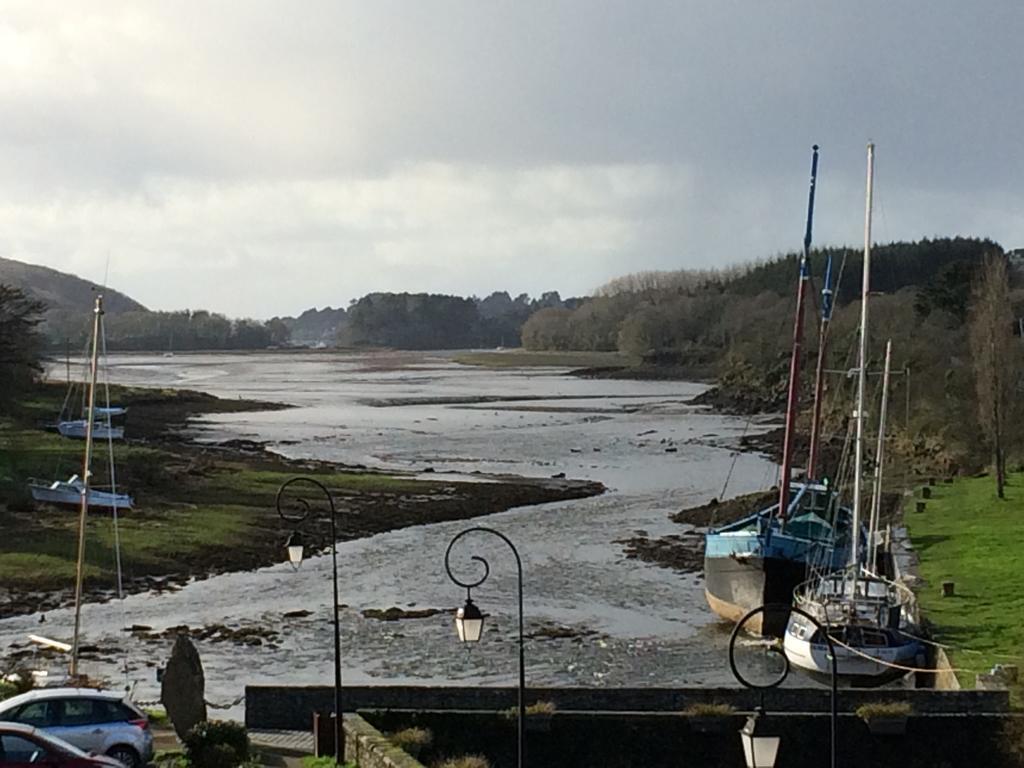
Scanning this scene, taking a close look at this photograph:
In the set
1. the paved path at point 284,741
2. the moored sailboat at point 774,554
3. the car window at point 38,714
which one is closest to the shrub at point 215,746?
the car window at point 38,714

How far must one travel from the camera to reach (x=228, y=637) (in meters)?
37.8

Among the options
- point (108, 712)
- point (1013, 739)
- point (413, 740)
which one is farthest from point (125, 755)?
point (1013, 739)

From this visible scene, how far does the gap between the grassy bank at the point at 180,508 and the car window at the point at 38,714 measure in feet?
69.9

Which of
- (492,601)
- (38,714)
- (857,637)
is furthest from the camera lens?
(492,601)

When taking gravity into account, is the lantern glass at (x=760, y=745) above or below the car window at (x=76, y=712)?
above

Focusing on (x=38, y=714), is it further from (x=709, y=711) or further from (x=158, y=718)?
(x=709, y=711)

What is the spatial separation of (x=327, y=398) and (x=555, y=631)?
123 meters

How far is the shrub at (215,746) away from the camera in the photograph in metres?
19.3

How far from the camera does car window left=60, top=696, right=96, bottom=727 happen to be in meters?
19.6

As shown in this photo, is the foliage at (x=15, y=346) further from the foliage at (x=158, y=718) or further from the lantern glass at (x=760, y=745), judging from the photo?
the lantern glass at (x=760, y=745)

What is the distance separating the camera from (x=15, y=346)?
255 feet

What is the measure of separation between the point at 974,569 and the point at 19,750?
32.0 m

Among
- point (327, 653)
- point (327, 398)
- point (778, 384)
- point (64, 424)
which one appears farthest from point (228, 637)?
point (327, 398)

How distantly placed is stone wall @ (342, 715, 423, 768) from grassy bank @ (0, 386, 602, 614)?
22.0 m
